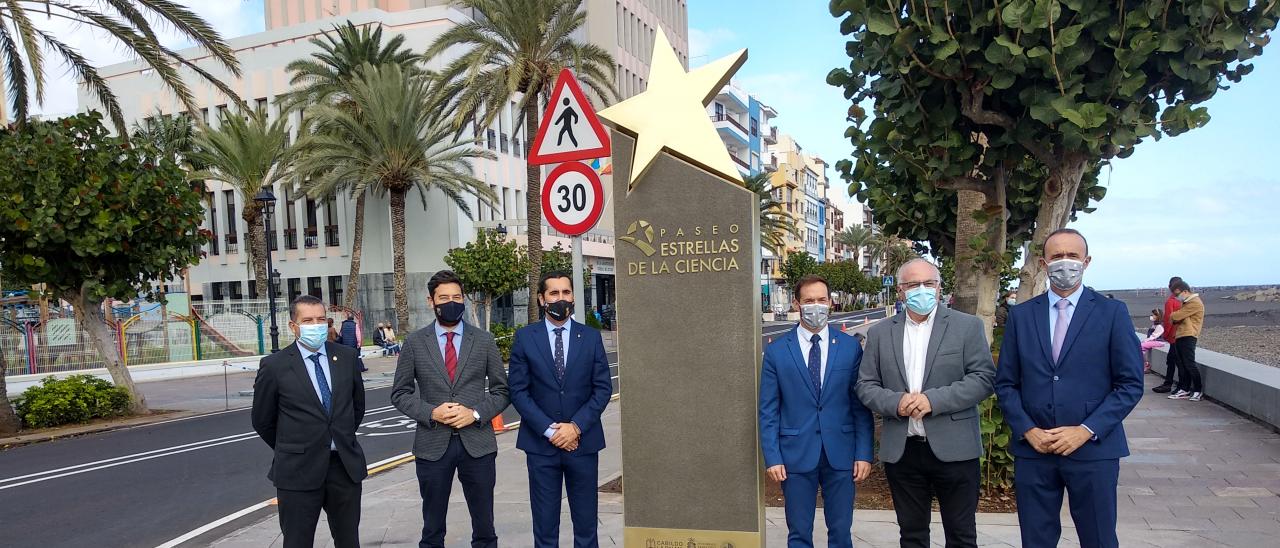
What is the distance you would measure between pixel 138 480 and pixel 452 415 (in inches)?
266

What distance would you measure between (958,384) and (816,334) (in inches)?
30.7

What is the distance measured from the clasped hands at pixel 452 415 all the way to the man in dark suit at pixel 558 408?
32 cm

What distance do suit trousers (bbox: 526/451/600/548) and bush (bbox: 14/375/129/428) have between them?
12.7 metres

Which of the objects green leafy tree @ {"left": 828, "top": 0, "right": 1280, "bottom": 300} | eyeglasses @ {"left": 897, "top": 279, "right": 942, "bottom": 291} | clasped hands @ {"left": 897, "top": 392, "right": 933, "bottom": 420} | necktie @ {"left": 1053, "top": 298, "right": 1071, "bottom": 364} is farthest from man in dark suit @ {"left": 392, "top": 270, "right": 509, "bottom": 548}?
green leafy tree @ {"left": 828, "top": 0, "right": 1280, "bottom": 300}

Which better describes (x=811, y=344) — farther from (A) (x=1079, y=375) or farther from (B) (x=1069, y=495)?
(B) (x=1069, y=495)

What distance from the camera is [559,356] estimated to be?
505 centimetres

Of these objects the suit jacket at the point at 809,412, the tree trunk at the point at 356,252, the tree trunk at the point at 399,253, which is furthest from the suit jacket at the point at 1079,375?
the tree trunk at the point at 356,252

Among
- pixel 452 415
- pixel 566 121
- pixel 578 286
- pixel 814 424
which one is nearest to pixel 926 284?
pixel 814 424

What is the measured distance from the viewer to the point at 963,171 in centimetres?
718

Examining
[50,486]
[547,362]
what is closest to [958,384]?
[547,362]

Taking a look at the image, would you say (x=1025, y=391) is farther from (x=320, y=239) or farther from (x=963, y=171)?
(x=320, y=239)

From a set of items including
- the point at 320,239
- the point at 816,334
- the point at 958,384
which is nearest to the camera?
the point at 958,384

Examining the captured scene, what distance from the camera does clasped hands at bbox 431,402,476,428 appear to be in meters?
4.79

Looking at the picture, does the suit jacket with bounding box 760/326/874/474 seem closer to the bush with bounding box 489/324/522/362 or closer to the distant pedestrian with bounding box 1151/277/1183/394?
the distant pedestrian with bounding box 1151/277/1183/394
